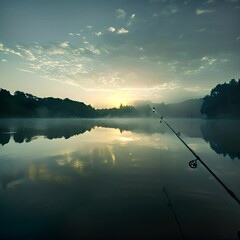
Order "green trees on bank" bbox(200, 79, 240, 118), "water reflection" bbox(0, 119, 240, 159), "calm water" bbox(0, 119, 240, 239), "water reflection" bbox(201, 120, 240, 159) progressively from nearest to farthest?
"calm water" bbox(0, 119, 240, 239)
"water reflection" bbox(201, 120, 240, 159)
"water reflection" bbox(0, 119, 240, 159)
"green trees on bank" bbox(200, 79, 240, 118)

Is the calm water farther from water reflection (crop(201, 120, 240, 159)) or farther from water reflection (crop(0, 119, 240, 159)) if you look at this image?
water reflection (crop(0, 119, 240, 159))

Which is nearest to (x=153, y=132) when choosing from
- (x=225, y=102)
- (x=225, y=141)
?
(x=225, y=141)

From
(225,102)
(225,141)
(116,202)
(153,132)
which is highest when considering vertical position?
(225,102)

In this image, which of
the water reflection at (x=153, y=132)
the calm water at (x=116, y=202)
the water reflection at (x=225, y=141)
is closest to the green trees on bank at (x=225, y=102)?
the water reflection at (x=153, y=132)

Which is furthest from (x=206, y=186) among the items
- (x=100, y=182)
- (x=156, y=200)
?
(x=100, y=182)

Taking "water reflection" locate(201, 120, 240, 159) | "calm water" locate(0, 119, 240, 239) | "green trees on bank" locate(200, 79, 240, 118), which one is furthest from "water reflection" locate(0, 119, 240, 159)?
"green trees on bank" locate(200, 79, 240, 118)

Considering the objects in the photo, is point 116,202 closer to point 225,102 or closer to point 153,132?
point 153,132

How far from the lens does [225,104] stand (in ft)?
552

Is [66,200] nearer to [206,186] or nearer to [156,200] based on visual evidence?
[156,200]

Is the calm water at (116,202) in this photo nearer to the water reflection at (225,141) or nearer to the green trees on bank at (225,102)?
the water reflection at (225,141)

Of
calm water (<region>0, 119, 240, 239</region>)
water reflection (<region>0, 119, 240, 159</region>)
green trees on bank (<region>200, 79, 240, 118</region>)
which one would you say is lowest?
water reflection (<region>0, 119, 240, 159</region>)

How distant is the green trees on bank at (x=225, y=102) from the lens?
16038cm

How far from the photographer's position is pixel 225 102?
16812 cm

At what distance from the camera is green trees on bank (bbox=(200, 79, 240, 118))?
160375 mm
